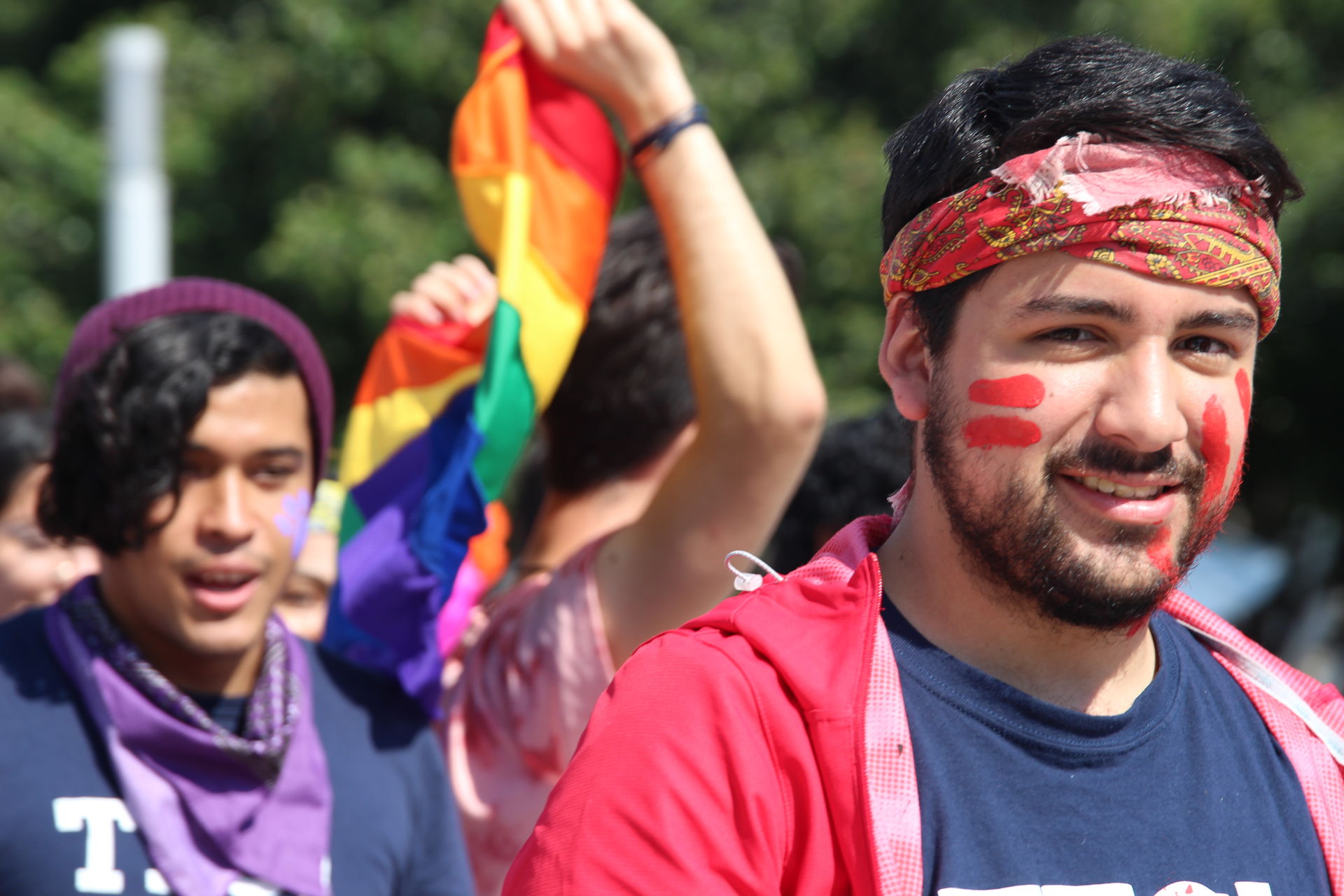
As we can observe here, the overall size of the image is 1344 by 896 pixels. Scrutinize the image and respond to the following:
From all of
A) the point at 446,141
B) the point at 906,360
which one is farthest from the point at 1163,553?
the point at 446,141

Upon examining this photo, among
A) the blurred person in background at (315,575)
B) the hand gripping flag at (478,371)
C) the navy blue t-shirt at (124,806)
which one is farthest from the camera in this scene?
the blurred person in background at (315,575)

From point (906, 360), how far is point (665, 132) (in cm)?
91

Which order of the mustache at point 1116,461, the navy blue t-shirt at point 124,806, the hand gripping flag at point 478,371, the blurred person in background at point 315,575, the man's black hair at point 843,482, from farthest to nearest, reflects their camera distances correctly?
the blurred person in background at point 315,575
the man's black hair at point 843,482
the hand gripping flag at point 478,371
the navy blue t-shirt at point 124,806
the mustache at point 1116,461

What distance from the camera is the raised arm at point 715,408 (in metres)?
2.30

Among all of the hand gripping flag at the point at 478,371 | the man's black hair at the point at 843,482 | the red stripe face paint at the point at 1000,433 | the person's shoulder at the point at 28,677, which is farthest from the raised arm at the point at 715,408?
the man's black hair at the point at 843,482

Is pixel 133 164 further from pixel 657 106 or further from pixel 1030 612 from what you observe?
pixel 1030 612

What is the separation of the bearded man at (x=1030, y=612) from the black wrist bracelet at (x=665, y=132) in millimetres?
831

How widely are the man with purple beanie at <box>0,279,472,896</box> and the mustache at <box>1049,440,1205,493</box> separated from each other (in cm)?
137

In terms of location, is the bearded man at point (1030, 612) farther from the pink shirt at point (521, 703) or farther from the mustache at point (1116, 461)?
the pink shirt at point (521, 703)

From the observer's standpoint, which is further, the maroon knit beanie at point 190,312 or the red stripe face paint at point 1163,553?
the maroon knit beanie at point 190,312

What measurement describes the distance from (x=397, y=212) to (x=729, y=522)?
6122 mm

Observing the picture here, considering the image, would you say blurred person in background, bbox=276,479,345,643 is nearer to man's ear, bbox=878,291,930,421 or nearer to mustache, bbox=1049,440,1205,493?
man's ear, bbox=878,291,930,421

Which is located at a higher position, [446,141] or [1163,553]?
[446,141]

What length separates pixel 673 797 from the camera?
56.1 inches
